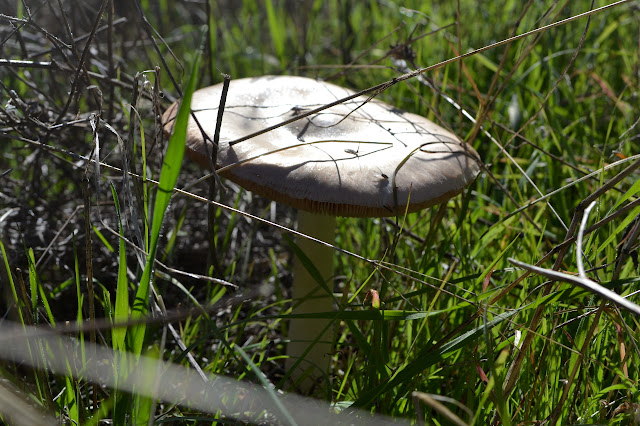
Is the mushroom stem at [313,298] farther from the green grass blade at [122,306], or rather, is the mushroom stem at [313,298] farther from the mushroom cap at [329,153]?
the green grass blade at [122,306]

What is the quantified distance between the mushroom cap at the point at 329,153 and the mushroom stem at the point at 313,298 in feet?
0.98

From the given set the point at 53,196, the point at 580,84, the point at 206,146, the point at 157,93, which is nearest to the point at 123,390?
A: the point at 206,146

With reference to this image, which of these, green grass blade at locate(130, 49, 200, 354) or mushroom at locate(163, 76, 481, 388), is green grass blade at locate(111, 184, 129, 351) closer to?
green grass blade at locate(130, 49, 200, 354)

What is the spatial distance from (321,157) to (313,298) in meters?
0.52

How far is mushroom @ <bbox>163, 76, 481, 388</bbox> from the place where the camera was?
4.42 feet

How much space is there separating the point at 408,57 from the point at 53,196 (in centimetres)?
143

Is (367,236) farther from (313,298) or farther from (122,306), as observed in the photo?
(122,306)

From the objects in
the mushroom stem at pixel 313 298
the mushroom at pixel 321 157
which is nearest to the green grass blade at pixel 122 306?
the mushroom at pixel 321 157

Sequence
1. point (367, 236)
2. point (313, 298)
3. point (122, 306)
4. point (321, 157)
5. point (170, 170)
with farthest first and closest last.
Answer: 1. point (367, 236)
2. point (313, 298)
3. point (321, 157)
4. point (122, 306)
5. point (170, 170)

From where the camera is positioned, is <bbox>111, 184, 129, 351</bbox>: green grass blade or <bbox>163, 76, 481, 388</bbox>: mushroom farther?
<bbox>163, 76, 481, 388</bbox>: mushroom

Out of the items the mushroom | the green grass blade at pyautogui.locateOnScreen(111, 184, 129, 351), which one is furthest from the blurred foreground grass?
the mushroom

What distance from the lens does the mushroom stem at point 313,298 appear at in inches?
69.6

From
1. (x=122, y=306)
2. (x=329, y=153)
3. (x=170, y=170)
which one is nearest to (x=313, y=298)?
(x=329, y=153)

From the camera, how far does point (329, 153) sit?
1.46m
